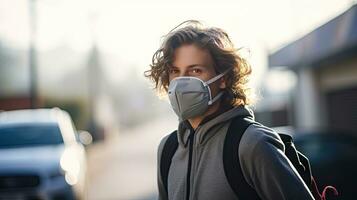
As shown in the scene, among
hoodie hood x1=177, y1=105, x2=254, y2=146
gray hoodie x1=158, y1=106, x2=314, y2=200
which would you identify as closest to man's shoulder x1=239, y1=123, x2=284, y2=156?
Result: gray hoodie x1=158, y1=106, x2=314, y2=200

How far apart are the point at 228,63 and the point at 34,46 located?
871 inches

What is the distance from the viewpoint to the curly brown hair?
8.01 feet

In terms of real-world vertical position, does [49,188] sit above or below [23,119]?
below

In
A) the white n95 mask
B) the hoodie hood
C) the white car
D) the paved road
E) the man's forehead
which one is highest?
the man's forehead

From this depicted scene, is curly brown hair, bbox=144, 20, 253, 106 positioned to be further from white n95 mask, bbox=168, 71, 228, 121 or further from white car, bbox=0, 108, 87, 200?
white car, bbox=0, 108, 87, 200

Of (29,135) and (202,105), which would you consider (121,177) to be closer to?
(29,135)


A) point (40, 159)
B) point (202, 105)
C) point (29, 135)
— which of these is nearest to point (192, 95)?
point (202, 105)

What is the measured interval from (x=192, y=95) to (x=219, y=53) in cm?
21

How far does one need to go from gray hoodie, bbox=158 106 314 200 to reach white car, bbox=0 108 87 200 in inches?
259

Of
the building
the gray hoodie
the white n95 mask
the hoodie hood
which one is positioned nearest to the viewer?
the gray hoodie

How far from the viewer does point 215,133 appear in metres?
2.35

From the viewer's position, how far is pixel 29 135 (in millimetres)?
10375

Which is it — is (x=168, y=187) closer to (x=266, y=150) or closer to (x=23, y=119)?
(x=266, y=150)

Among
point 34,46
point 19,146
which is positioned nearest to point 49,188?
point 19,146
